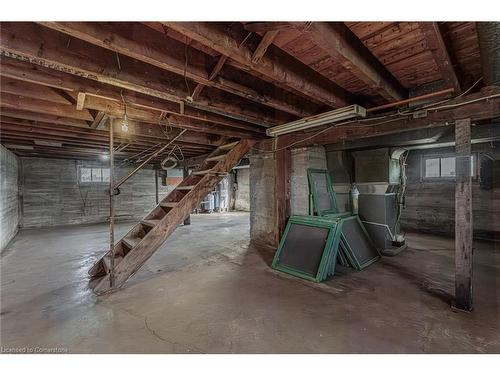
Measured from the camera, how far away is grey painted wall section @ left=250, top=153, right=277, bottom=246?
4.57 metres

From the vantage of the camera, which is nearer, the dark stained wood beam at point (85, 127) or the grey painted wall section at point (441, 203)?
the dark stained wood beam at point (85, 127)

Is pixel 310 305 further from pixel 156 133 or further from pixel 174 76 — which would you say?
pixel 156 133

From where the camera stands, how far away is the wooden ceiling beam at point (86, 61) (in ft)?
5.17

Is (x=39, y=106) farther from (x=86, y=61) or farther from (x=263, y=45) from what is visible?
(x=263, y=45)

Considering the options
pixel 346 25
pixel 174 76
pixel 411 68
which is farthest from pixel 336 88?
pixel 174 76

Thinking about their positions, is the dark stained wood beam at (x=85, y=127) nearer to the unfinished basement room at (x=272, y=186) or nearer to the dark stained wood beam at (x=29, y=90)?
the unfinished basement room at (x=272, y=186)

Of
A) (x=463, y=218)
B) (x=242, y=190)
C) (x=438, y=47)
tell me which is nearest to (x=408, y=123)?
(x=463, y=218)

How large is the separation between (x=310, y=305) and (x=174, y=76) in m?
2.77

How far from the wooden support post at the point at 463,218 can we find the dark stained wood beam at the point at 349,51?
840 millimetres

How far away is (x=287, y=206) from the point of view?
436 cm

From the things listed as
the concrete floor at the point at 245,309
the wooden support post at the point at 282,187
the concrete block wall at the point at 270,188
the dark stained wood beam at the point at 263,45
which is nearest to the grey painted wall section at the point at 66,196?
the concrete floor at the point at 245,309

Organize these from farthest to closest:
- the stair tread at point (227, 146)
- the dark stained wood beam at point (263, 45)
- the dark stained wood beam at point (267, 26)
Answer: the stair tread at point (227, 146), the dark stained wood beam at point (263, 45), the dark stained wood beam at point (267, 26)

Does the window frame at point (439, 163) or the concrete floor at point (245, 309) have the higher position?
the window frame at point (439, 163)

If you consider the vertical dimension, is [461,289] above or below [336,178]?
below
